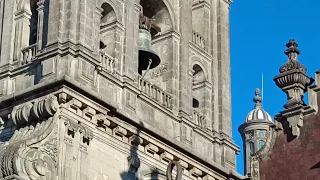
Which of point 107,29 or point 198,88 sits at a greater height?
point 107,29

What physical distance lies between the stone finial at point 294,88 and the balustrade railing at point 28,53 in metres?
6.49

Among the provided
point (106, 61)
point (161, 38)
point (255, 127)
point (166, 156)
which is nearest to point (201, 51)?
point (161, 38)

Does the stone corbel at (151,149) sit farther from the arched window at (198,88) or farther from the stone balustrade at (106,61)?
the arched window at (198,88)

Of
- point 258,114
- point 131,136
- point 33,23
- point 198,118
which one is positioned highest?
point 258,114

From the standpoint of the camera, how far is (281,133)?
37.2 metres

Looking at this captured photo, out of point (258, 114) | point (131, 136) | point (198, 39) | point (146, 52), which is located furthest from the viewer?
point (258, 114)

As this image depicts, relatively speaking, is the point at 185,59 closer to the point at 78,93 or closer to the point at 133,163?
the point at 133,163

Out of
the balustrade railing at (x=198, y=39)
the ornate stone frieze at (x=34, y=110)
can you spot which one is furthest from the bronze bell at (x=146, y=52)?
the ornate stone frieze at (x=34, y=110)

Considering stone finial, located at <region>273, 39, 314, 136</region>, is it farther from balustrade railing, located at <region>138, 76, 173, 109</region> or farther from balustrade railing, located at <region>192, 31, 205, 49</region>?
balustrade railing, located at <region>192, 31, 205, 49</region>

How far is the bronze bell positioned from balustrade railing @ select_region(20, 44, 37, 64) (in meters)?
3.28

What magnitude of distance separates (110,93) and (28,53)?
255cm

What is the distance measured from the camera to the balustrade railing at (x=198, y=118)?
3938 centimetres

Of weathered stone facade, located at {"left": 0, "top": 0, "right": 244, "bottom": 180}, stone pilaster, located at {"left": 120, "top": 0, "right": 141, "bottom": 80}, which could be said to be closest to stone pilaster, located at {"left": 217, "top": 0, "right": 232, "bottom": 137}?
weathered stone facade, located at {"left": 0, "top": 0, "right": 244, "bottom": 180}

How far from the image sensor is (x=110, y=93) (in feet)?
119
